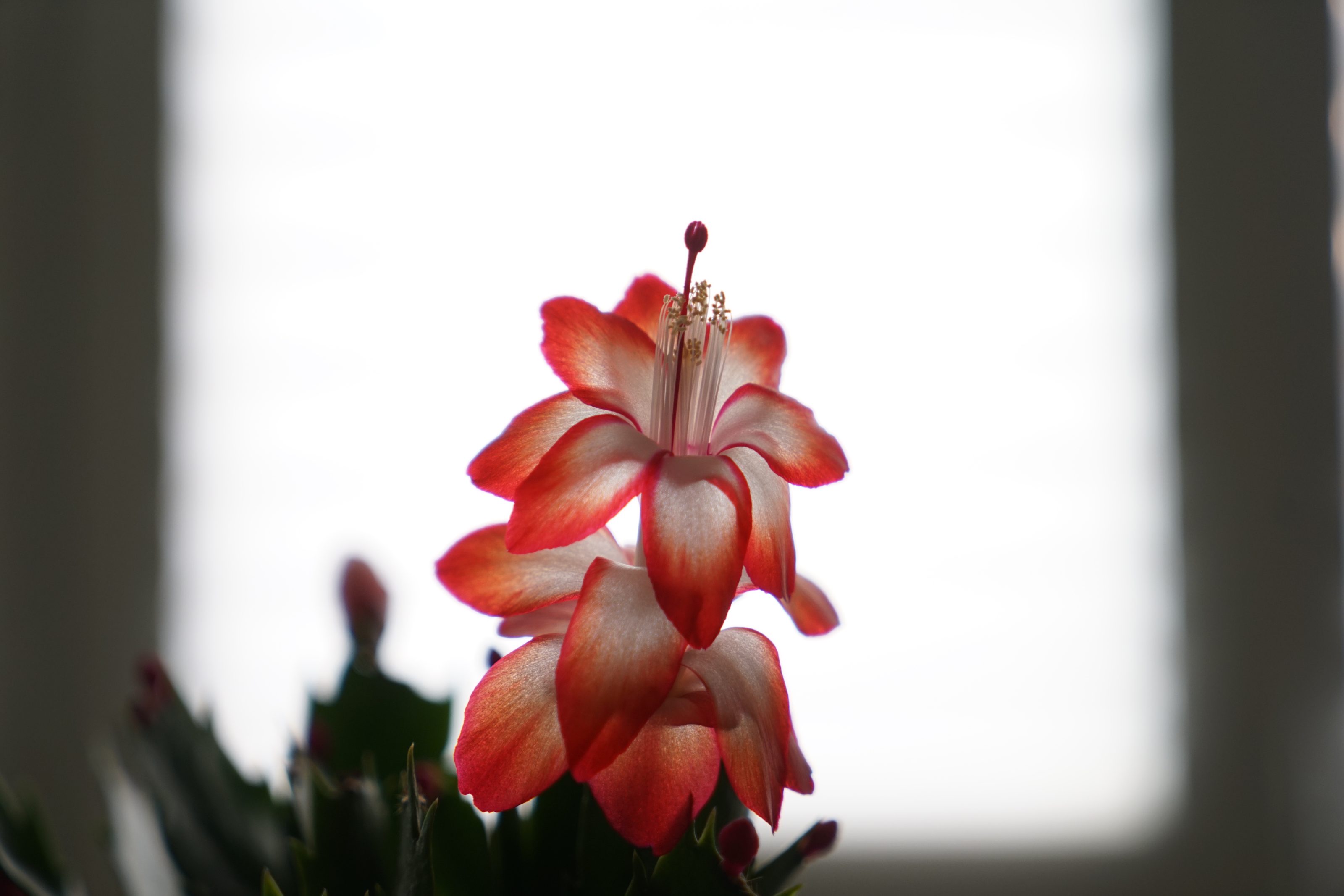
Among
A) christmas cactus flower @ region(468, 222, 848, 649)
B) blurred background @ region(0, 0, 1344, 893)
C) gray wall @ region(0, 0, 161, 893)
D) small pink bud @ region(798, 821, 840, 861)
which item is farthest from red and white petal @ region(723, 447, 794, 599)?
gray wall @ region(0, 0, 161, 893)

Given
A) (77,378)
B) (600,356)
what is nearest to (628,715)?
(600,356)

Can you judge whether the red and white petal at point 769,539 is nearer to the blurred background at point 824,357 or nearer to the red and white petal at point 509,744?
the red and white petal at point 509,744

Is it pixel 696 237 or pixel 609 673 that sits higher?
pixel 696 237

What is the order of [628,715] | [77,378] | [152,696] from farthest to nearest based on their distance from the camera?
[77,378] → [152,696] → [628,715]

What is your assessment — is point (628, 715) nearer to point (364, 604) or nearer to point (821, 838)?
point (821, 838)

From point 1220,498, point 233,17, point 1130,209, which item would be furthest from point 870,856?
point 233,17

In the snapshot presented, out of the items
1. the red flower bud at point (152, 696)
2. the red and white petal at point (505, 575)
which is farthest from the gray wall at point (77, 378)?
the red and white petal at point (505, 575)

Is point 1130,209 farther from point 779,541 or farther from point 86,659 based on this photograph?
point 86,659
